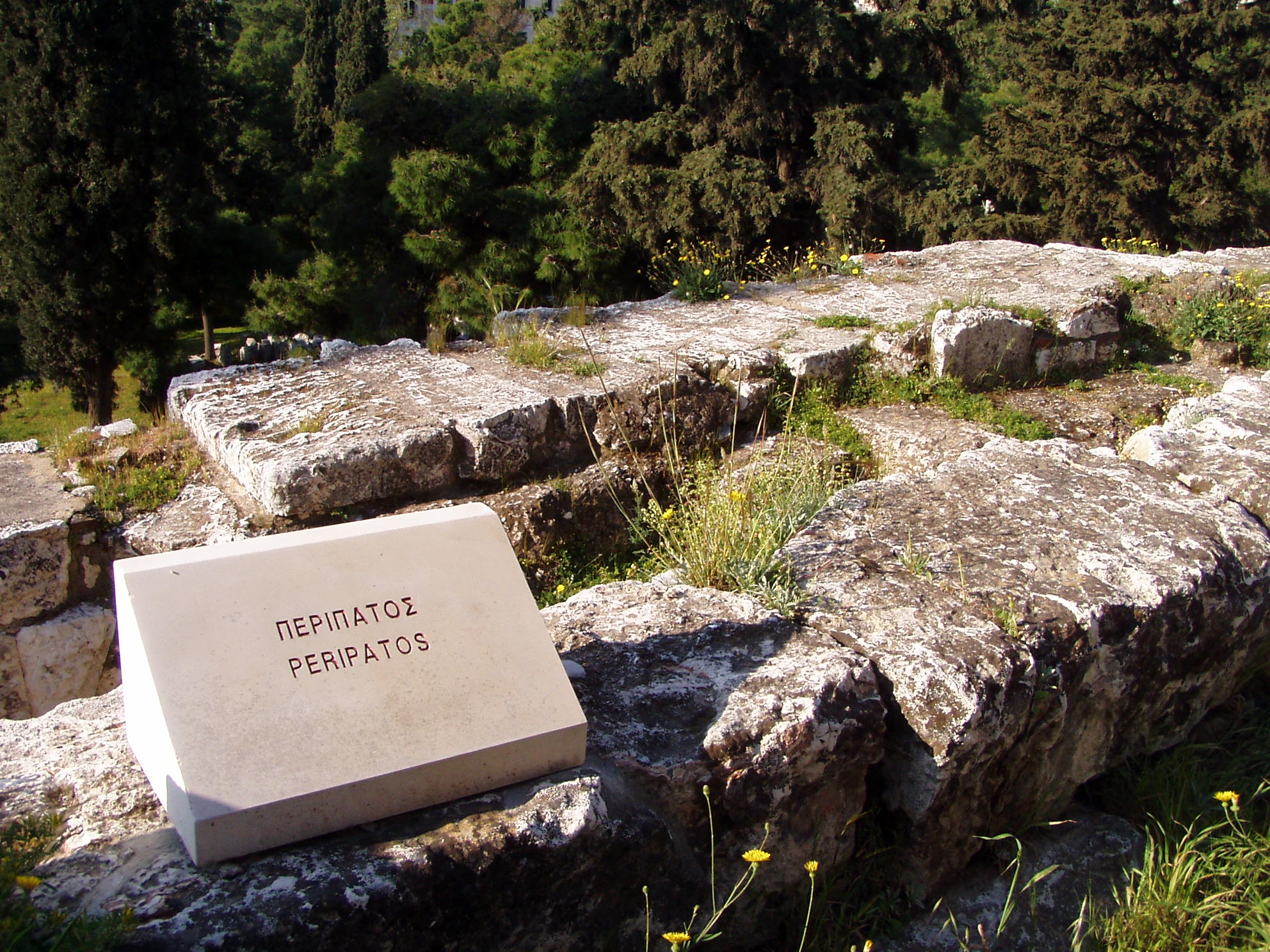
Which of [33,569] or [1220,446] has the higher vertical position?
[1220,446]

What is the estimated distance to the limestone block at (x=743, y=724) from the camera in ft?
7.05

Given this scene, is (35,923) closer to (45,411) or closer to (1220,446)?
(1220,446)

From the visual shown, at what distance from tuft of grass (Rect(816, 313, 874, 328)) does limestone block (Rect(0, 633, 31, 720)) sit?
13.8 ft

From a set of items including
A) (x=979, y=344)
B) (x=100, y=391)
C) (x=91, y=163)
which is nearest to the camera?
(x=979, y=344)

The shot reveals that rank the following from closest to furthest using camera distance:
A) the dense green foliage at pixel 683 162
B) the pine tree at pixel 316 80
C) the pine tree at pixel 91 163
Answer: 1. the pine tree at pixel 91 163
2. the dense green foliage at pixel 683 162
3. the pine tree at pixel 316 80

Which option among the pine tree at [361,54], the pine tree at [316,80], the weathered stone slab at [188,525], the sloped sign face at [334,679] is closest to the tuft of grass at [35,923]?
the sloped sign face at [334,679]

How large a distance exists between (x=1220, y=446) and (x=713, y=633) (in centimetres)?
252

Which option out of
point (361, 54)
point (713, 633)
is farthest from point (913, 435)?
A: point (361, 54)

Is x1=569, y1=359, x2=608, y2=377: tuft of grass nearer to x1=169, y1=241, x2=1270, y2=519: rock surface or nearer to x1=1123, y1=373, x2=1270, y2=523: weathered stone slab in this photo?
x1=169, y1=241, x2=1270, y2=519: rock surface

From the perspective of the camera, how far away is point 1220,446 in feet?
→ 12.8

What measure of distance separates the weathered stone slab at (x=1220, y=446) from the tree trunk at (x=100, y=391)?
1110 cm

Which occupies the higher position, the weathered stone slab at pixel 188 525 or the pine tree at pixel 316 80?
the pine tree at pixel 316 80

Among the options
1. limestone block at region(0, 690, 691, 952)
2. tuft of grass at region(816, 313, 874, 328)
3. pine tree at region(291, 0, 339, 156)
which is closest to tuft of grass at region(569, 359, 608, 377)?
tuft of grass at region(816, 313, 874, 328)

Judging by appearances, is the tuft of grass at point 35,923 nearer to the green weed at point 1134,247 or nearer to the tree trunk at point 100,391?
the green weed at point 1134,247
